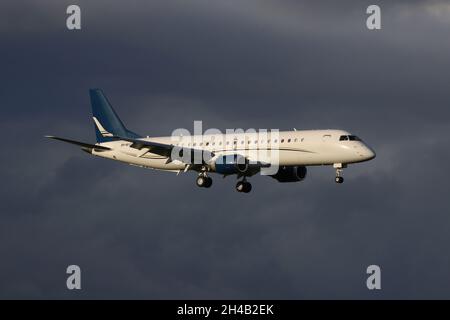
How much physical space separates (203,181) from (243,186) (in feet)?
12.3

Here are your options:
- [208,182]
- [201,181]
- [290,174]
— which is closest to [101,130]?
[201,181]

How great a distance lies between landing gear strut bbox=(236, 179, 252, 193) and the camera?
8825 centimetres

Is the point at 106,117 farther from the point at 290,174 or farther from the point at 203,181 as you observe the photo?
the point at 290,174

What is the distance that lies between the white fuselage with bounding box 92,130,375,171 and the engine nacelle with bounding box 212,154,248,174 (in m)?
0.99

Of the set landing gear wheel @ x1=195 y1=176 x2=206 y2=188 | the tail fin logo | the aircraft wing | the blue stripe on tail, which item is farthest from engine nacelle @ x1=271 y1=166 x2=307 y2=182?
the tail fin logo

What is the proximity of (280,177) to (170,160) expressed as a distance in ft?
33.6

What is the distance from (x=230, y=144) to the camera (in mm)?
85875

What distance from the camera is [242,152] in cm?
8438

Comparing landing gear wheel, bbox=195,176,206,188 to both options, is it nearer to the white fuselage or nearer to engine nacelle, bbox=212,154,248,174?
the white fuselage

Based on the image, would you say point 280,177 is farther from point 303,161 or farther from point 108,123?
point 108,123

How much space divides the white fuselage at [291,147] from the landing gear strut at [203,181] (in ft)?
7.05
